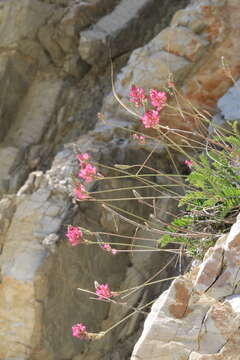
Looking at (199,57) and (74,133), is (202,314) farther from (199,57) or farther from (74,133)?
(74,133)

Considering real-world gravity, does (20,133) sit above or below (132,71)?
below

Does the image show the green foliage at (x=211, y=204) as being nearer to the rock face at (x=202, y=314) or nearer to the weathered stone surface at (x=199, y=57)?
the rock face at (x=202, y=314)

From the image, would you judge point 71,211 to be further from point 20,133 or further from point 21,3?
point 21,3

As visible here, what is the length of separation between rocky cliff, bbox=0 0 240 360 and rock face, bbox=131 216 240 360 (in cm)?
2

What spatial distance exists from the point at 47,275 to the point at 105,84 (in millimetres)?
2773

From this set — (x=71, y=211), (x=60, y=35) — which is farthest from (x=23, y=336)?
(x=60, y=35)

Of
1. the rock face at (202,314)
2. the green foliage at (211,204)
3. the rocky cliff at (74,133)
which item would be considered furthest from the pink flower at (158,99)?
the rock face at (202,314)

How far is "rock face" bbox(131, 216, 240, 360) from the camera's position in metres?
2.18

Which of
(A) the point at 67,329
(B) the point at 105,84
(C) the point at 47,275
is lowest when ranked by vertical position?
(A) the point at 67,329

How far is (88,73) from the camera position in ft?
21.5

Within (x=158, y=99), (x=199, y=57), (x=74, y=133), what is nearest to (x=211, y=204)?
(x=158, y=99)

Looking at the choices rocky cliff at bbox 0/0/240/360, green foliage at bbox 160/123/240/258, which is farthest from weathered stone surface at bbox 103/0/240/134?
green foliage at bbox 160/123/240/258

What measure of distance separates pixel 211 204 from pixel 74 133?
144 inches

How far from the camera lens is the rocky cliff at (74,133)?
13.8 ft
